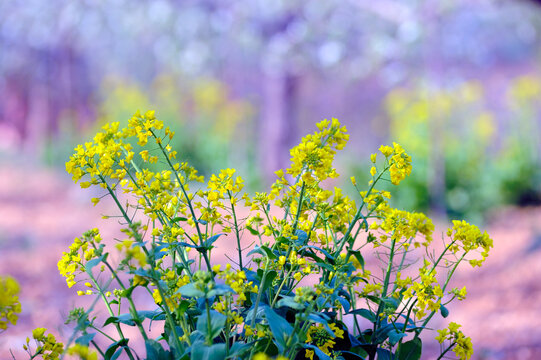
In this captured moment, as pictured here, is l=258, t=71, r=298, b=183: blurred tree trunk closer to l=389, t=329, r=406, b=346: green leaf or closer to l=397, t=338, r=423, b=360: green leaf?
l=397, t=338, r=423, b=360: green leaf

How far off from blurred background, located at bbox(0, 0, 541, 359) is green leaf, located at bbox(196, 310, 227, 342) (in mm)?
2104

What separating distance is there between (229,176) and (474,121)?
600 centimetres

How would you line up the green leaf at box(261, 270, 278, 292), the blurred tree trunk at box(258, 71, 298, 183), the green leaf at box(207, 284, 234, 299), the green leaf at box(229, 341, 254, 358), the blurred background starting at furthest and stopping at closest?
the blurred tree trunk at box(258, 71, 298, 183) < the blurred background < the green leaf at box(261, 270, 278, 292) < the green leaf at box(229, 341, 254, 358) < the green leaf at box(207, 284, 234, 299)

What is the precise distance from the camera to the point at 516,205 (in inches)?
222

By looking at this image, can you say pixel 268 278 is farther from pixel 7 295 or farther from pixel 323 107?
pixel 323 107

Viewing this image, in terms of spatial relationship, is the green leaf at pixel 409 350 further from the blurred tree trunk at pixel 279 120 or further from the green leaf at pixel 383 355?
the blurred tree trunk at pixel 279 120

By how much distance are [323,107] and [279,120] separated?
3151 millimetres

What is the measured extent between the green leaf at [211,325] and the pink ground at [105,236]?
2.88 ft

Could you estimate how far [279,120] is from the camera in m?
6.35

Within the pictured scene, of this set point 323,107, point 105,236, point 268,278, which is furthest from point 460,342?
point 323,107

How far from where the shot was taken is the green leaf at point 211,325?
101cm

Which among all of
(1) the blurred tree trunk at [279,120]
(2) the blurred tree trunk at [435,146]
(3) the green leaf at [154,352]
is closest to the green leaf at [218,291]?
(3) the green leaf at [154,352]

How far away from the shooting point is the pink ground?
9.78 ft

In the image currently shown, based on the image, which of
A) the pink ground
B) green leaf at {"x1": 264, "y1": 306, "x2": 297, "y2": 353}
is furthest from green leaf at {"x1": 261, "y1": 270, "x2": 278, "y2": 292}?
the pink ground
